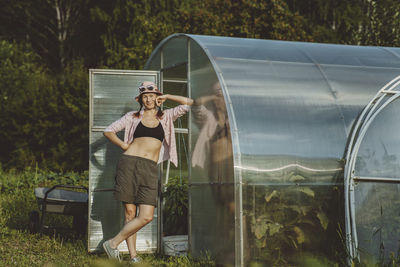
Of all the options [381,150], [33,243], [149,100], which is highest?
[149,100]

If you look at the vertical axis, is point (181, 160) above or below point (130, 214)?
above

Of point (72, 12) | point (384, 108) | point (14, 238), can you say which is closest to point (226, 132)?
point (384, 108)

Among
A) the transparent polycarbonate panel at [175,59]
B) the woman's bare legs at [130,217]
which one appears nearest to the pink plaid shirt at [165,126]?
the woman's bare legs at [130,217]

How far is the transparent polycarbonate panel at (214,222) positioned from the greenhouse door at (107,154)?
0.86m

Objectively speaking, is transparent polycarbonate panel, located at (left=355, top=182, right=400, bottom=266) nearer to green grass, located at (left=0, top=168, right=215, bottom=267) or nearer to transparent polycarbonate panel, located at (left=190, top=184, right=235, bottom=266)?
transparent polycarbonate panel, located at (left=190, top=184, right=235, bottom=266)

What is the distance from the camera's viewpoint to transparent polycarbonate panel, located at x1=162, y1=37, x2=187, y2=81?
26.3 feet

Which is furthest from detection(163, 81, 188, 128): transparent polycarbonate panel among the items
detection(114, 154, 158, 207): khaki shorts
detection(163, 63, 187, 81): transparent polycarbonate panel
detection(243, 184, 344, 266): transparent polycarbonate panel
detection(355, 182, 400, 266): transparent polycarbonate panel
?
detection(355, 182, 400, 266): transparent polycarbonate panel

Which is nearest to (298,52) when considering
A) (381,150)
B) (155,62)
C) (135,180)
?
(381,150)

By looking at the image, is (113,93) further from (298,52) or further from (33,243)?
(298,52)

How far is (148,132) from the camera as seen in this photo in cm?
695

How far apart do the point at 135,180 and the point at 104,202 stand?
122 cm

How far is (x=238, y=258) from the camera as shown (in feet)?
19.9

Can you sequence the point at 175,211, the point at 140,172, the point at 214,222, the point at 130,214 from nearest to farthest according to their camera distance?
the point at 214,222
the point at 140,172
the point at 130,214
the point at 175,211

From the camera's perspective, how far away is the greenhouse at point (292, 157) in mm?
6223
